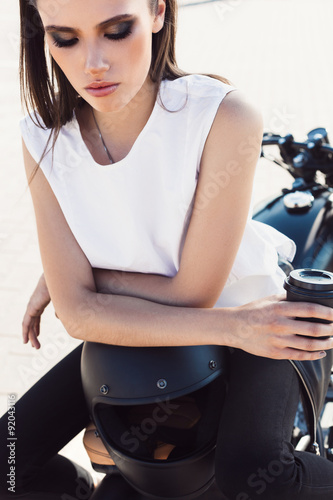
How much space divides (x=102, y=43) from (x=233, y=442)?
890 mm

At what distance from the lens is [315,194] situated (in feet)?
6.73

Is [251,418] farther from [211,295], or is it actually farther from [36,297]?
[36,297]

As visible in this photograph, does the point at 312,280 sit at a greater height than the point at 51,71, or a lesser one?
lesser

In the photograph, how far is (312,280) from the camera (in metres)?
1.17

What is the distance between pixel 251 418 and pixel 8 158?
4.99m

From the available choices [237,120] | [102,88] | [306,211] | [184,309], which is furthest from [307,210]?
[102,88]

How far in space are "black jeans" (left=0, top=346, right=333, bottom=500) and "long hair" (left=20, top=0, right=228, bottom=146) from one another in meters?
0.67

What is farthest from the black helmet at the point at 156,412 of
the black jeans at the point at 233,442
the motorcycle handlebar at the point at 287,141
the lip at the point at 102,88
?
the motorcycle handlebar at the point at 287,141

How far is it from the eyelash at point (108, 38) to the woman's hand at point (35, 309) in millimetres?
725

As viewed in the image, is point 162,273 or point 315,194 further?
point 315,194

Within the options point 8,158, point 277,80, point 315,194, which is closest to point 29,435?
point 315,194

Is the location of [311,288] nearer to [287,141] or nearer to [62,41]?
[62,41]

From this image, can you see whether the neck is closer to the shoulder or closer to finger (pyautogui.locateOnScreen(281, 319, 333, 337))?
the shoulder

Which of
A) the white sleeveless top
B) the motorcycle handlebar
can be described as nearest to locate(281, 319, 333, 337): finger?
the white sleeveless top
